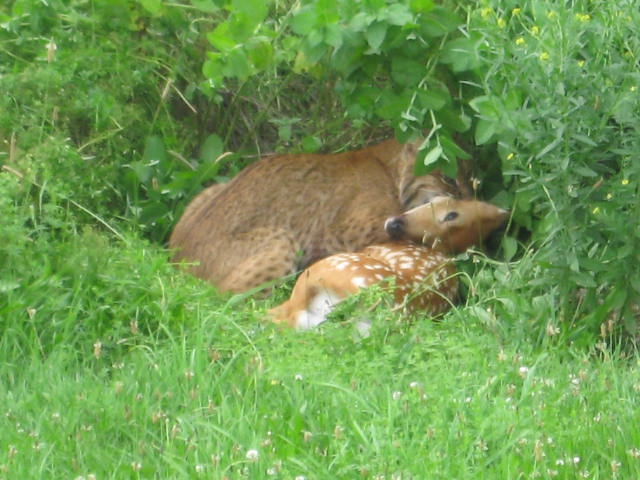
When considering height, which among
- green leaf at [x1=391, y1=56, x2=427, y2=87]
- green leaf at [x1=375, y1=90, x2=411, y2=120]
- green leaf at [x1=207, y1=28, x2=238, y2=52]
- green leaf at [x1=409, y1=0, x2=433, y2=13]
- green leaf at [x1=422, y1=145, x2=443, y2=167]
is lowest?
green leaf at [x1=422, y1=145, x2=443, y2=167]

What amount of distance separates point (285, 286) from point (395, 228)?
70 centimetres

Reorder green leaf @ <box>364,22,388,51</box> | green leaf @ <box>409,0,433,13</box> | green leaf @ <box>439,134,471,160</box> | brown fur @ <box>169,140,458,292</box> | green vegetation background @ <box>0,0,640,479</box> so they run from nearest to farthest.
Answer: green vegetation background @ <box>0,0,640,479</box>
green leaf @ <box>364,22,388,51</box>
green leaf @ <box>409,0,433,13</box>
green leaf @ <box>439,134,471,160</box>
brown fur @ <box>169,140,458,292</box>

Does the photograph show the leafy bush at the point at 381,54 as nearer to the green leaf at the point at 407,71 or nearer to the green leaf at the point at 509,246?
the green leaf at the point at 407,71

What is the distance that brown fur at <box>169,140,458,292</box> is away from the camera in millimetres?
7273

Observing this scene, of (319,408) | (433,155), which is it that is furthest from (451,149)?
(319,408)

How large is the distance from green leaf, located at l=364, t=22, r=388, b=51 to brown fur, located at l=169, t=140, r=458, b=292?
116 cm

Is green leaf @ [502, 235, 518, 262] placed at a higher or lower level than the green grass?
lower

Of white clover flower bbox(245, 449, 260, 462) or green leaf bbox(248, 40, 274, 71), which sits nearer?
white clover flower bbox(245, 449, 260, 462)

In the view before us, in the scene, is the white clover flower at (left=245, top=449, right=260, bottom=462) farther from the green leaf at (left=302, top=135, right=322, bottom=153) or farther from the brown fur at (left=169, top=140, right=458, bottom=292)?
the green leaf at (left=302, top=135, right=322, bottom=153)

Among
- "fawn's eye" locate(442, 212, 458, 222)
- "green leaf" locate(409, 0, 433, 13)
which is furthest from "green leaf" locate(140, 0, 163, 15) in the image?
"fawn's eye" locate(442, 212, 458, 222)

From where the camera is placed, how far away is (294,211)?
7.60m

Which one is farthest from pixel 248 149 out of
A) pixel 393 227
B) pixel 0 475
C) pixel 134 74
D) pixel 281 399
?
pixel 0 475

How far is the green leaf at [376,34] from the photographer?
6.73m

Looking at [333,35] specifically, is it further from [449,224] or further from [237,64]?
[449,224]
